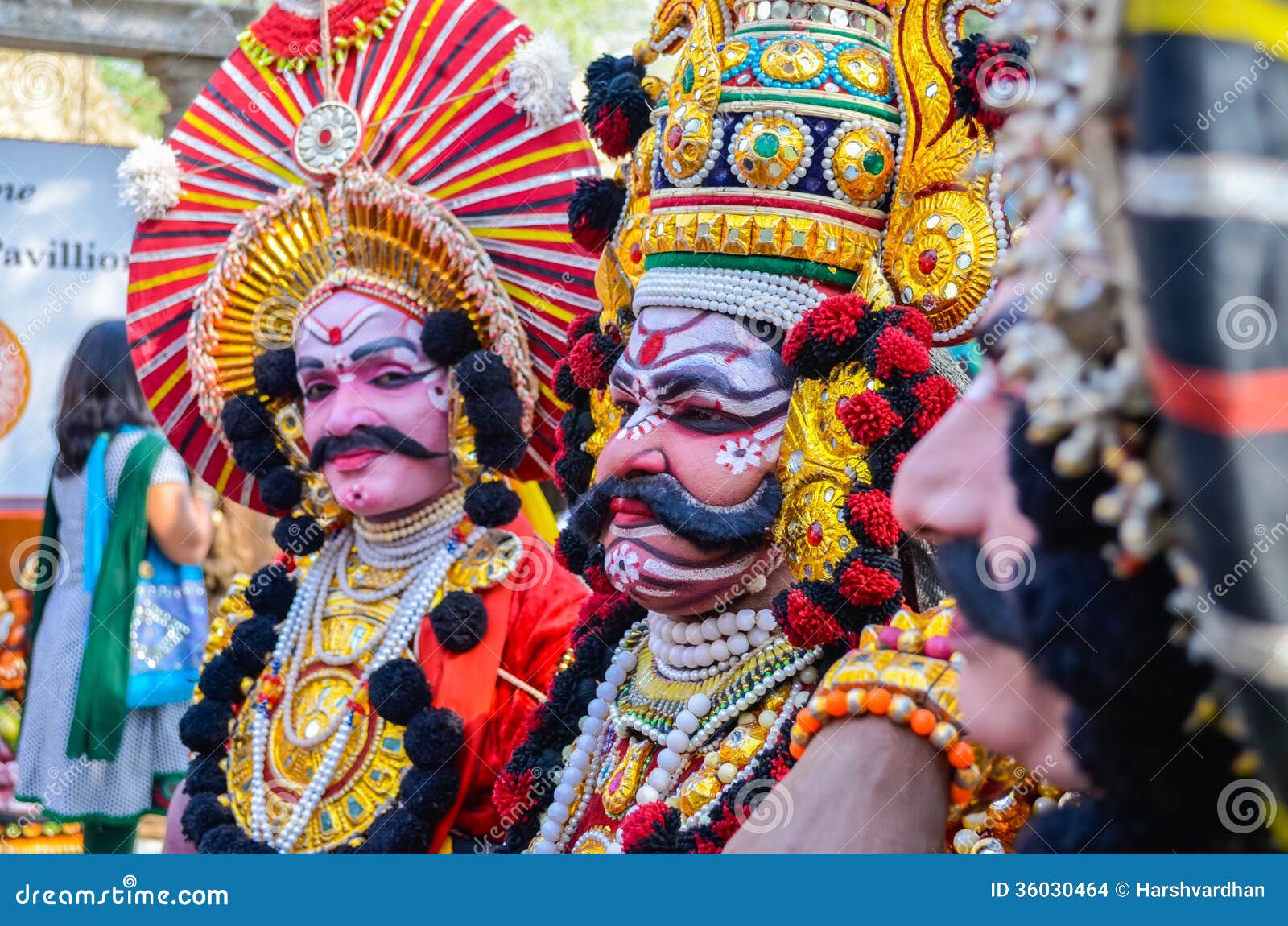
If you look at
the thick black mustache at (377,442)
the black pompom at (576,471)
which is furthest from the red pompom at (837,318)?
the thick black mustache at (377,442)

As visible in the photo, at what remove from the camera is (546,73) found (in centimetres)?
438

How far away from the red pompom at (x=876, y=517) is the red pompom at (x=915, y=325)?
326 millimetres

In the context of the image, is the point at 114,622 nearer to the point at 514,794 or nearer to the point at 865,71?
the point at 514,794

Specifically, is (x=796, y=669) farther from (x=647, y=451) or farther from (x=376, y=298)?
(x=376, y=298)

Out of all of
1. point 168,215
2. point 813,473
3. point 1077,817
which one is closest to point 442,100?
point 168,215

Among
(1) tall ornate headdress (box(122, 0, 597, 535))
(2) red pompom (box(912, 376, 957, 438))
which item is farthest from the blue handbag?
(2) red pompom (box(912, 376, 957, 438))

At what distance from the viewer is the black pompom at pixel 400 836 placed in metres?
3.94

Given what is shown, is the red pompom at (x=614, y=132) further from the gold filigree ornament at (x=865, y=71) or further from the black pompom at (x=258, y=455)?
the black pompom at (x=258, y=455)

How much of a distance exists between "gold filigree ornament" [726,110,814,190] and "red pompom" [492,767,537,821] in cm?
140

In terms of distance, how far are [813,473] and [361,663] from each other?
1.71 m

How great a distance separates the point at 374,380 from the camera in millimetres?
4438

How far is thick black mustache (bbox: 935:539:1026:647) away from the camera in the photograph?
1.64 meters

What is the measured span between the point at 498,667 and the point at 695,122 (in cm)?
162

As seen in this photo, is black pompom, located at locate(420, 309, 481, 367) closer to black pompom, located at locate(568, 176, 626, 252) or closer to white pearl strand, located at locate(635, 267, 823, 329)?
black pompom, located at locate(568, 176, 626, 252)
